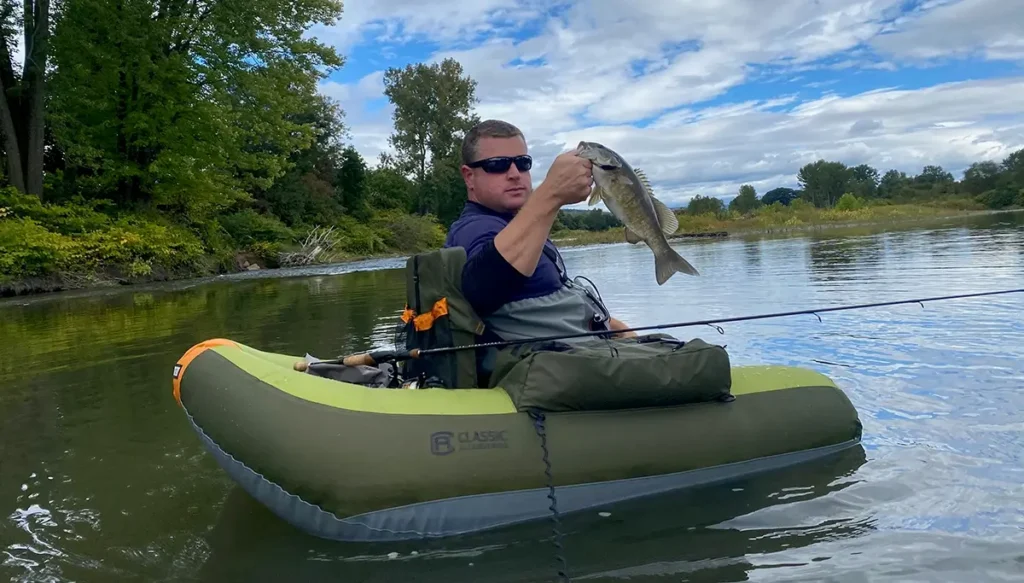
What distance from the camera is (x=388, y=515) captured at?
301 cm

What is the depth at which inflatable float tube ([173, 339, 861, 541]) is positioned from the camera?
2996mm

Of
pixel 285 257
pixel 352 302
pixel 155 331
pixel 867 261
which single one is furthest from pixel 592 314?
pixel 285 257

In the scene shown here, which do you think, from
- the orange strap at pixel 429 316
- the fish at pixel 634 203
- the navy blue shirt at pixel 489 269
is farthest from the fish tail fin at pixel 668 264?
the orange strap at pixel 429 316

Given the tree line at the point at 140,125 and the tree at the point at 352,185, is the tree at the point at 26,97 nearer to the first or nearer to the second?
the tree line at the point at 140,125

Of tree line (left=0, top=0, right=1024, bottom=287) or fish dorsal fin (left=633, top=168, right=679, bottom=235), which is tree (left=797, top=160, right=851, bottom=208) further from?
fish dorsal fin (left=633, top=168, right=679, bottom=235)

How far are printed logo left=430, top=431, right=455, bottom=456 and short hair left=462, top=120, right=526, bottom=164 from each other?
136 cm

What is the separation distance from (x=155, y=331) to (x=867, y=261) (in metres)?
12.8

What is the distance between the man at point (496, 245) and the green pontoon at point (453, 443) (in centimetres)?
33

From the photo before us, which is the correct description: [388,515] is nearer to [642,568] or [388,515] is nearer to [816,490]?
[642,568]

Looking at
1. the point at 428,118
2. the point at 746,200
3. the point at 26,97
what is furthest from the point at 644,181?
the point at 746,200

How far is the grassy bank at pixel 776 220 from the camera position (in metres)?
43.1

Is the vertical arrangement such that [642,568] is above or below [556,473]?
below

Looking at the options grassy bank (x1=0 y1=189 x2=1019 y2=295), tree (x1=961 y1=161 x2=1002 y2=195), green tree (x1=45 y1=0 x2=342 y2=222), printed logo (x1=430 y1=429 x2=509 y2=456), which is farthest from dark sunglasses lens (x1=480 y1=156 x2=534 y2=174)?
tree (x1=961 y1=161 x2=1002 y2=195)

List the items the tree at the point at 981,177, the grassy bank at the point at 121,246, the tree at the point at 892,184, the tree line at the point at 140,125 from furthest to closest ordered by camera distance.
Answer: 1. the tree at the point at 892,184
2. the tree at the point at 981,177
3. the tree line at the point at 140,125
4. the grassy bank at the point at 121,246
